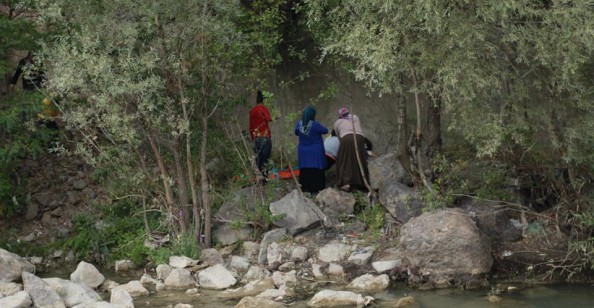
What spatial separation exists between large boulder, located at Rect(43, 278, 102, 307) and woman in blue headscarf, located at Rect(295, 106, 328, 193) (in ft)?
15.9

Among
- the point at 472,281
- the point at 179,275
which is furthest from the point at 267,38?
the point at 472,281

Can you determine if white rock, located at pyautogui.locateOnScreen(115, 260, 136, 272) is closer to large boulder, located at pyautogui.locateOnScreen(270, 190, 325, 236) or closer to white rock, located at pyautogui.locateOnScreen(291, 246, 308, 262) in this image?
large boulder, located at pyautogui.locateOnScreen(270, 190, 325, 236)

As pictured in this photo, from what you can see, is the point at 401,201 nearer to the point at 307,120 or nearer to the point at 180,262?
the point at 307,120

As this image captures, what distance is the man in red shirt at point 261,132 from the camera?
51.3 feet

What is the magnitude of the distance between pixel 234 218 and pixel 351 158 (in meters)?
2.28

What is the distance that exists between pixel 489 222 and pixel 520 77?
2.54m

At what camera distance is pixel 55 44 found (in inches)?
536

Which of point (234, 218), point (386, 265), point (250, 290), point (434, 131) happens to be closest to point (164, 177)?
point (234, 218)

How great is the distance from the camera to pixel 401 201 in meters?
14.1

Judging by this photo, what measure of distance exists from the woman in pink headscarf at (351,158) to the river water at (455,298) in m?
3.14

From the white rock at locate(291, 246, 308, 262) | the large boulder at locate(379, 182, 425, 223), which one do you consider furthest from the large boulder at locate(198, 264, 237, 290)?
the large boulder at locate(379, 182, 425, 223)

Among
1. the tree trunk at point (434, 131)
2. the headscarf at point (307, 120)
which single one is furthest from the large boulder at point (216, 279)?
the tree trunk at point (434, 131)

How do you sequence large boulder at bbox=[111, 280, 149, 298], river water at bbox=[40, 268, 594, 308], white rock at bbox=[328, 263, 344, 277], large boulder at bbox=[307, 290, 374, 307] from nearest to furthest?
river water at bbox=[40, 268, 594, 308] → large boulder at bbox=[307, 290, 374, 307] → large boulder at bbox=[111, 280, 149, 298] → white rock at bbox=[328, 263, 344, 277]

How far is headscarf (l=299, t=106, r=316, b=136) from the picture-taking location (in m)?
15.5
